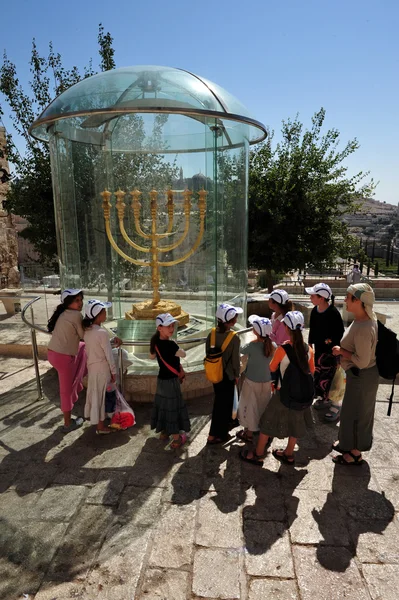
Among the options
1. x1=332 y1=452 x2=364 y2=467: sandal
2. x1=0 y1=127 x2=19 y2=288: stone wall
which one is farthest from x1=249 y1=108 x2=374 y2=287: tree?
x1=0 y1=127 x2=19 y2=288: stone wall

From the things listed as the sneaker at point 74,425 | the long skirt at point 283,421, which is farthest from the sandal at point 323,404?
the sneaker at point 74,425

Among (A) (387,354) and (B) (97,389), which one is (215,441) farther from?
(A) (387,354)

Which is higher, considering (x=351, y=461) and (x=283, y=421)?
(x=283, y=421)

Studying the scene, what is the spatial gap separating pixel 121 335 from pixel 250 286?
8622 mm

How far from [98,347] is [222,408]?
3.44ft

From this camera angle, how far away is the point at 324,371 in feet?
11.5

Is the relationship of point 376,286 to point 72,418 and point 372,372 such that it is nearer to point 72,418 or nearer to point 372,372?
point 372,372

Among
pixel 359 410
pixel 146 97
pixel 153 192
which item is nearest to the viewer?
pixel 359 410

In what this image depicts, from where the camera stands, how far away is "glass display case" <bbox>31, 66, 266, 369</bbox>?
3.83 meters

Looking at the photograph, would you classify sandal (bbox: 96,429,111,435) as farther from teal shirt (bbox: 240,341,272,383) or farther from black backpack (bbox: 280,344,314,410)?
Result: black backpack (bbox: 280,344,314,410)

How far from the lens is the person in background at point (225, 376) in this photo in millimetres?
2832

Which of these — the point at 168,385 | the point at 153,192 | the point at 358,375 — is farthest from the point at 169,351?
the point at 153,192

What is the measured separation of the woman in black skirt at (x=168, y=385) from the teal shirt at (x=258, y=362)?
0.49 m

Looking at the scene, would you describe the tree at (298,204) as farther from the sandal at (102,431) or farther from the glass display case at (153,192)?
the sandal at (102,431)
